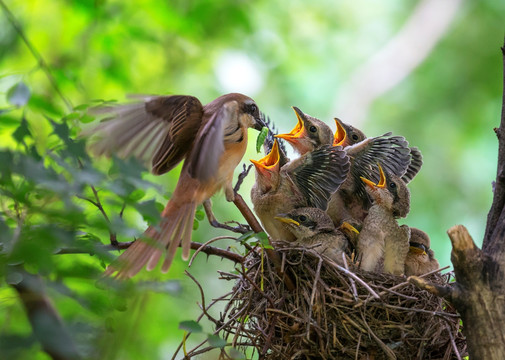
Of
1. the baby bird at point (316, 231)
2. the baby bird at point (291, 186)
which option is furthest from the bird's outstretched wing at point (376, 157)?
the baby bird at point (316, 231)

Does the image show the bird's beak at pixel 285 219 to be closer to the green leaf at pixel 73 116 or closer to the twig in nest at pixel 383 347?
the twig in nest at pixel 383 347

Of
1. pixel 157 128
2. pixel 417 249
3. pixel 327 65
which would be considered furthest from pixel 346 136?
pixel 327 65

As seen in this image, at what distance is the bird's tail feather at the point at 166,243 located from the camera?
7.95ft

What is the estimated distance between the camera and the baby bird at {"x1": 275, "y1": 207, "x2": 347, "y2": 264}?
3213 mm

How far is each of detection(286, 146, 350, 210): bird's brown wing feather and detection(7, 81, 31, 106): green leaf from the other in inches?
74.0

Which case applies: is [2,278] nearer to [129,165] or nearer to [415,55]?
[129,165]

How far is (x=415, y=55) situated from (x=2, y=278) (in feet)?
25.6

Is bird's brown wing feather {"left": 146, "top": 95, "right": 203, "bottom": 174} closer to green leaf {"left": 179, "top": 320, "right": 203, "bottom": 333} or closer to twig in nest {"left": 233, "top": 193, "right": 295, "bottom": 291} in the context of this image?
twig in nest {"left": 233, "top": 193, "right": 295, "bottom": 291}

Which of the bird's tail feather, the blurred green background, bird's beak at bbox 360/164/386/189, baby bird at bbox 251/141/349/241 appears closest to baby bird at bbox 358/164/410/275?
bird's beak at bbox 360/164/386/189

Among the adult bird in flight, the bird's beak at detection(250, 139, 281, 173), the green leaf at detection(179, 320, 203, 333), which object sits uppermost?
the bird's beak at detection(250, 139, 281, 173)

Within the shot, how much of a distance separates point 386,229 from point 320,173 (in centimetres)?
47

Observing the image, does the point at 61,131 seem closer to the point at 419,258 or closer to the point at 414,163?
the point at 419,258

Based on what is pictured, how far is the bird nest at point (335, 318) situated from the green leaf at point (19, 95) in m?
1.20

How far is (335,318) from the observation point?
278cm
